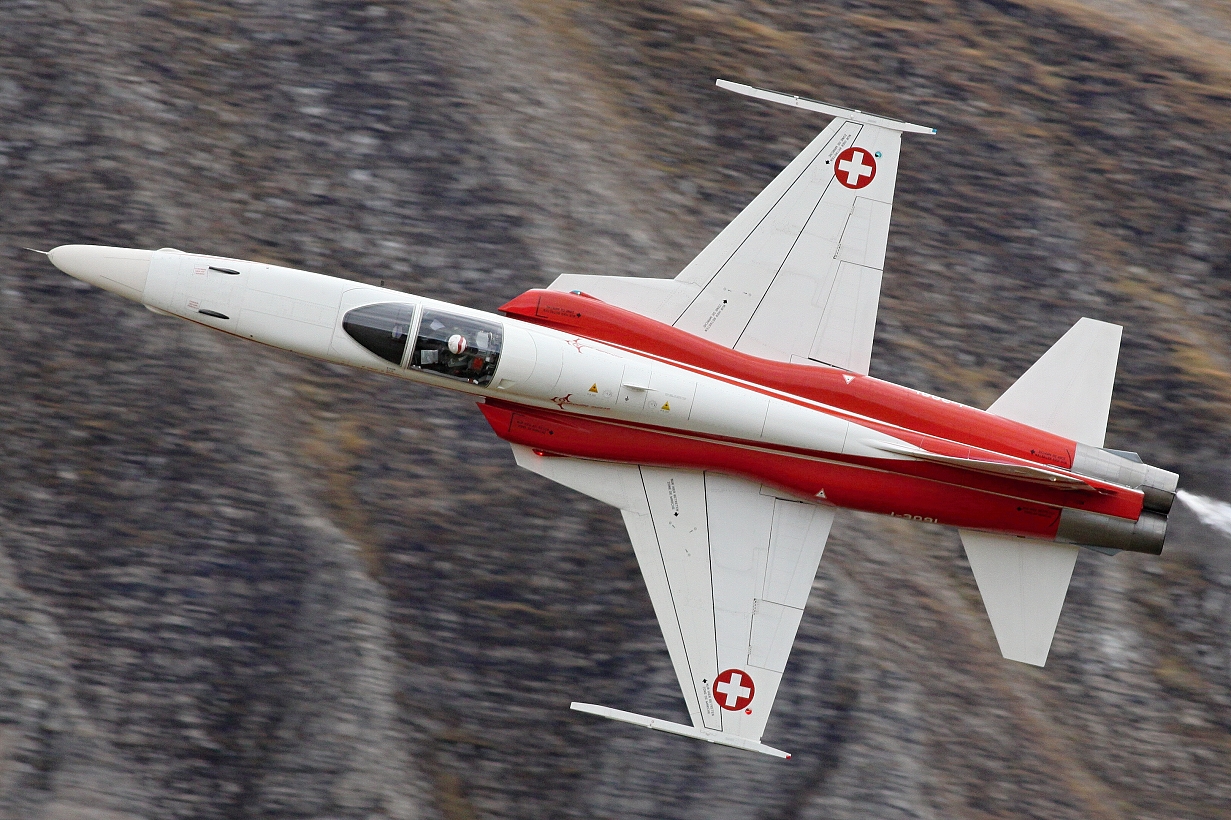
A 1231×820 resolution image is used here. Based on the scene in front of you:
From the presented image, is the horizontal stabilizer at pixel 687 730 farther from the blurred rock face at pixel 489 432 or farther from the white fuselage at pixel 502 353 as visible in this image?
the white fuselage at pixel 502 353

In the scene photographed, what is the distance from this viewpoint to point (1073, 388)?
1491cm

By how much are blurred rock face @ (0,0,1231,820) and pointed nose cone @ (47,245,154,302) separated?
2850 mm

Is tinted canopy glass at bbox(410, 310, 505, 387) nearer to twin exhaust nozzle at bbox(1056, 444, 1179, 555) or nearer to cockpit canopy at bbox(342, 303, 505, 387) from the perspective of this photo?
cockpit canopy at bbox(342, 303, 505, 387)

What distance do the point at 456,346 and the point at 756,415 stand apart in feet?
13.1

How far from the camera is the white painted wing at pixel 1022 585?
14805mm

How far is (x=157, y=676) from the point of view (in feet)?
50.2

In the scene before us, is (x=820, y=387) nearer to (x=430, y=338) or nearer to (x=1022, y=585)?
(x=1022, y=585)

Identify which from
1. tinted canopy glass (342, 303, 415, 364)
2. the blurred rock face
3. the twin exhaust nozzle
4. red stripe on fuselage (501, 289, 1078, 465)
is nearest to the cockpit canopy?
tinted canopy glass (342, 303, 415, 364)

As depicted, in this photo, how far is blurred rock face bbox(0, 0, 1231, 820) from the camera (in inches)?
610

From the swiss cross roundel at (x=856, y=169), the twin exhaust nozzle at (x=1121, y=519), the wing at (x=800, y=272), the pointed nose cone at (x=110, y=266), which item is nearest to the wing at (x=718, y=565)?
the wing at (x=800, y=272)

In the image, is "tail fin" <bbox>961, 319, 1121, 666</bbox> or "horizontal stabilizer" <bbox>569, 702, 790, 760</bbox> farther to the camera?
"tail fin" <bbox>961, 319, 1121, 666</bbox>

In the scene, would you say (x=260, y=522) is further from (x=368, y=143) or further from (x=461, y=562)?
(x=368, y=143)

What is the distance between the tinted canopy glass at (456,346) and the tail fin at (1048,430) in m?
6.84

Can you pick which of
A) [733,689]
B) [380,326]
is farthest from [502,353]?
[733,689]
